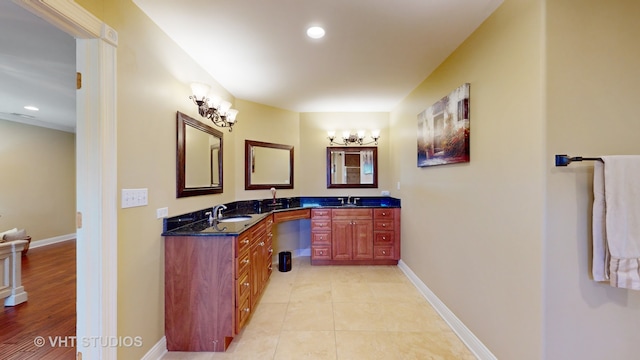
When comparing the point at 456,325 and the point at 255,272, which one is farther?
the point at 255,272

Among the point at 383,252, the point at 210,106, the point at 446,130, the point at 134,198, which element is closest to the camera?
the point at 134,198

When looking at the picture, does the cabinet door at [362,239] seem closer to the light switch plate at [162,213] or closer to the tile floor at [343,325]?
the tile floor at [343,325]

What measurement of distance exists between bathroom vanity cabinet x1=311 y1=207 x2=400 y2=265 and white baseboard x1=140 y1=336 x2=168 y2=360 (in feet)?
7.19

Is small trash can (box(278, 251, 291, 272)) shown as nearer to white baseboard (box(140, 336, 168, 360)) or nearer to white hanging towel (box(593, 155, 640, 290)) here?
white baseboard (box(140, 336, 168, 360))

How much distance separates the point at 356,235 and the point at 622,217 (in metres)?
2.80

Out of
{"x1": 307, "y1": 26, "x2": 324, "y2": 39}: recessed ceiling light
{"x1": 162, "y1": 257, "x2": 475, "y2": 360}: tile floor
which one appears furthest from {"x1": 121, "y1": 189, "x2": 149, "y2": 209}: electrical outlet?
{"x1": 307, "y1": 26, "x2": 324, "y2": 39}: recessed ceiling light

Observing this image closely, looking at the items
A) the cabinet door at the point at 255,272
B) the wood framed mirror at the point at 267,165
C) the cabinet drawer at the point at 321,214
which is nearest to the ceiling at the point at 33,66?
the wood framed mirror at the point at 267,165

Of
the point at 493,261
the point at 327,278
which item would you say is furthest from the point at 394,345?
the point at 327,278

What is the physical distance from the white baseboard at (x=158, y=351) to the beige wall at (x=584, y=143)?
2489 millimetres

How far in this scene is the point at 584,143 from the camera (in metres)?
1.29

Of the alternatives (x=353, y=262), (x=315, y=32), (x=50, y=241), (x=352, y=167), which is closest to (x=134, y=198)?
(x=315, y=32)

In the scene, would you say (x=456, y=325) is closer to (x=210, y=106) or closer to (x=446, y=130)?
(x=446, y=130)

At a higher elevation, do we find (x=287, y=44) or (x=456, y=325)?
(x=287, y=44)

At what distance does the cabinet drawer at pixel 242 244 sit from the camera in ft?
6.38
